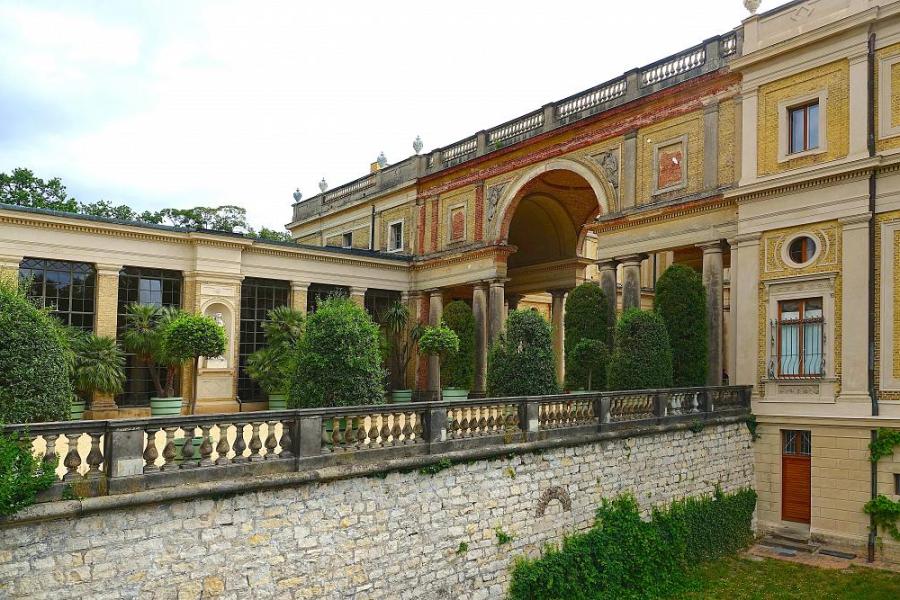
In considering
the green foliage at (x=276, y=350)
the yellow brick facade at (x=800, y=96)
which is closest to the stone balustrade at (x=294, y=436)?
the yellow brick facade at (x=800, y=96)

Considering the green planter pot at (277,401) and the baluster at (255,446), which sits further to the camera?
the green planter pot at (277,401)

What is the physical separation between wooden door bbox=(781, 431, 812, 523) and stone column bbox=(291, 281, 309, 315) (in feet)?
50.2

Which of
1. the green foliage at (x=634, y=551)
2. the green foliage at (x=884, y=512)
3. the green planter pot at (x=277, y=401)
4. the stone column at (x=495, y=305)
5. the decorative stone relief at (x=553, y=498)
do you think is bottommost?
the green foliage at (x=634, y=551)

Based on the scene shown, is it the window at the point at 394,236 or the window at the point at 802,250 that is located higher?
the window at the point at 394,236

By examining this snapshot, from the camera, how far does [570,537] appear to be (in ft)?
37.4

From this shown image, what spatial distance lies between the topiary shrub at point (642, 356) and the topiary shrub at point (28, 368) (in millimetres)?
10910

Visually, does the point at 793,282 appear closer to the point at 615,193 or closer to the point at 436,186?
the point at 615,193

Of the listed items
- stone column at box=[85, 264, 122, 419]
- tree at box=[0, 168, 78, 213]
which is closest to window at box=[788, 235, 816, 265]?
stone column at box=[85, 264, 122, 419]

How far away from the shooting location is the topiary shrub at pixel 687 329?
16.0m

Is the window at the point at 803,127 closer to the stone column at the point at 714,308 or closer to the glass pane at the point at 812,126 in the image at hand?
the glass pane at the point at 812,126

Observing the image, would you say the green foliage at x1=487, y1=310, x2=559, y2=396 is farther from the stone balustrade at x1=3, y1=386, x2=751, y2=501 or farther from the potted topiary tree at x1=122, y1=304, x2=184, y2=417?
the potted topiary tree at x1=122, y1=304, x2=184, y2=417

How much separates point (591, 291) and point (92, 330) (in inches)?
562

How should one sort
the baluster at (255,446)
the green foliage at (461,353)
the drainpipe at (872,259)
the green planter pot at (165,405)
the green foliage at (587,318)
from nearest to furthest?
the baluster at (255,446) < the drainpipe at (872,259) < the green planter pot at (165,405) < the green foliage at (587,318) < the green foliage at (461,353)

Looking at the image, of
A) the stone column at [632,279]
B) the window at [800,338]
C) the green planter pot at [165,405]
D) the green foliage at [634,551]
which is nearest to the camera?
the green foliage at [634,551]
